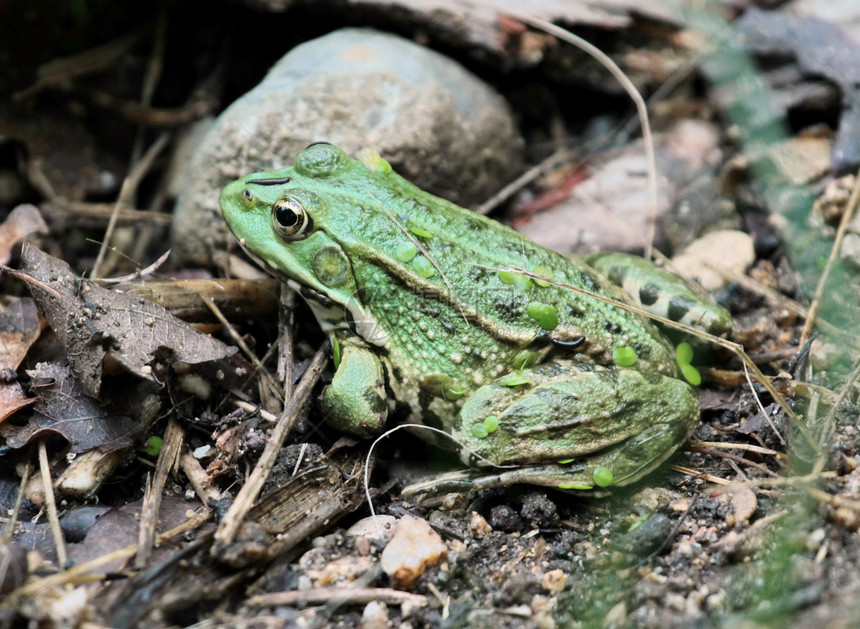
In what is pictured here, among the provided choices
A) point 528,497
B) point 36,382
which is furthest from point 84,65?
point 528,497

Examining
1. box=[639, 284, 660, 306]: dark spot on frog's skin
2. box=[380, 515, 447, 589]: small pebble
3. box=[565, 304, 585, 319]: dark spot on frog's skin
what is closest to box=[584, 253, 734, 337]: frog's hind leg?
box=[639, 284, 660, 306]: dark spot on frog's skin

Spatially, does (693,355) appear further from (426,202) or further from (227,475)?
(227,475)

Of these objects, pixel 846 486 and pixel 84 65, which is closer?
pixel 846 486

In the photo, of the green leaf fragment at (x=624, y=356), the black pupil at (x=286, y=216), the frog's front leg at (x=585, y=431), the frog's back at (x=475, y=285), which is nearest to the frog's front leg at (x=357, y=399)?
the frog's back at (x=475, y=285)

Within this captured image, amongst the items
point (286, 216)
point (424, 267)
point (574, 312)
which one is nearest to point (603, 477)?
point (574, 312)

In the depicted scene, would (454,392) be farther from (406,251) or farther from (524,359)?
(406,251)

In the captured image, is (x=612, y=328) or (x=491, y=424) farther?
(x=612, y=328)
